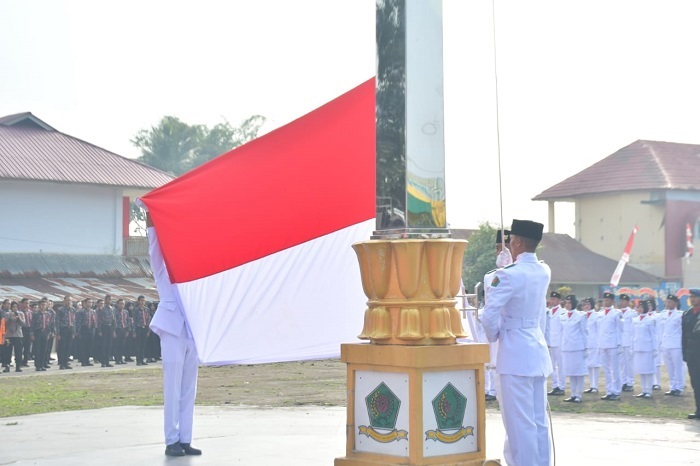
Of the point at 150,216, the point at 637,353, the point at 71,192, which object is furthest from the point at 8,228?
the point at 150,216

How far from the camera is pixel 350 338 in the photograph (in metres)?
7.86

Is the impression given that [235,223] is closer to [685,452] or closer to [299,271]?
[299,271]

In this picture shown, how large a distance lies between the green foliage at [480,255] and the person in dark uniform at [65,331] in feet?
65.1

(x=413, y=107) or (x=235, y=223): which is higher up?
(x=413, y=107)

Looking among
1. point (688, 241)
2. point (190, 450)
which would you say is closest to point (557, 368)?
point (190, 450)

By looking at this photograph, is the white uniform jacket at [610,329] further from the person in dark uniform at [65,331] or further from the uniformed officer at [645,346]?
the person in dark uniform at [65,331]

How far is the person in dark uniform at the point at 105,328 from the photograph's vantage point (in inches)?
1071

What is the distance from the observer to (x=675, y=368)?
18219 millimetres

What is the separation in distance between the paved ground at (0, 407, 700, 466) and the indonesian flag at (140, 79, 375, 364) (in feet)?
3.53

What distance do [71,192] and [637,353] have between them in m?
24.2

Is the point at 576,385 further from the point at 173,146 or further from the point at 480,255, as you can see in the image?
the point at 173,146

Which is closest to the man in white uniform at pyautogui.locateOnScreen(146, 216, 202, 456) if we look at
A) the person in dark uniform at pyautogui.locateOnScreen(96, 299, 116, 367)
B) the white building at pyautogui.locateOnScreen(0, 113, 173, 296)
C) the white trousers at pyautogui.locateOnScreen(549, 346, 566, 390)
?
the white trousers at pyautogui.locateOnScreen(549, 346, 566, 390)

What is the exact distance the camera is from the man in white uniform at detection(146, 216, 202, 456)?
865cm

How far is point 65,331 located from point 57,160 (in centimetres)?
1251
